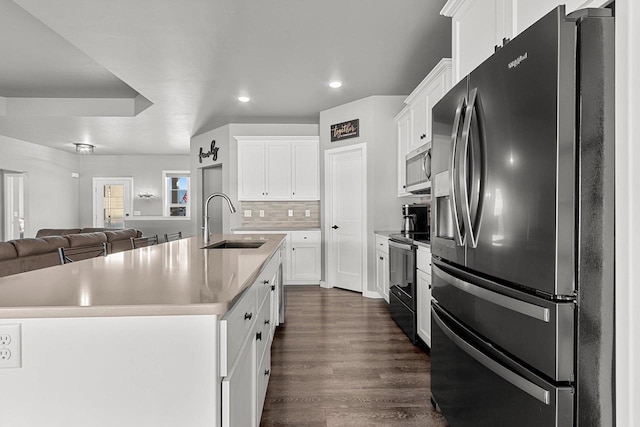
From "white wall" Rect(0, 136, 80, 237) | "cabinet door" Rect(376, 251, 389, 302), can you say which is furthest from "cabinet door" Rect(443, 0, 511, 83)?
"white wall" Rect(0, 136, 80, 237)

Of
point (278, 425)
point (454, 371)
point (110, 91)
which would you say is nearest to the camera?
point (454, 371)

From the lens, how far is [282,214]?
6.21 metres

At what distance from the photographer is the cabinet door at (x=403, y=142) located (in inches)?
170

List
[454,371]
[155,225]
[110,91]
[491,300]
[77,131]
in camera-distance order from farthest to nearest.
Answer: [155,225] → [77,131] → [110,91] → [454,371] → [491,300]

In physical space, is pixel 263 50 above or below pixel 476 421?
above

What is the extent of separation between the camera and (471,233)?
4.65 ft

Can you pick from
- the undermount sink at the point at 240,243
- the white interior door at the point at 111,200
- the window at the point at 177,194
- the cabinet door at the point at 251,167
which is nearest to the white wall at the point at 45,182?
the white interior door at the point at 111,200

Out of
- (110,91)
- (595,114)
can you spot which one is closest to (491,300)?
(595,114)

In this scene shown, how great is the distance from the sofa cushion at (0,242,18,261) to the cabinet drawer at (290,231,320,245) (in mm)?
3328

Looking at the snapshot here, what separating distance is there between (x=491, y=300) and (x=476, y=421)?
52 cm

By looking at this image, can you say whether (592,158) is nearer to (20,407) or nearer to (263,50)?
(20,407)

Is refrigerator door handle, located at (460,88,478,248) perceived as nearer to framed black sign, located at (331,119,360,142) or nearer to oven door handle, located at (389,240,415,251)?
oven door handle, located at (389,240,415,251)

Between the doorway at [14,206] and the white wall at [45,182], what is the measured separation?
14cm
